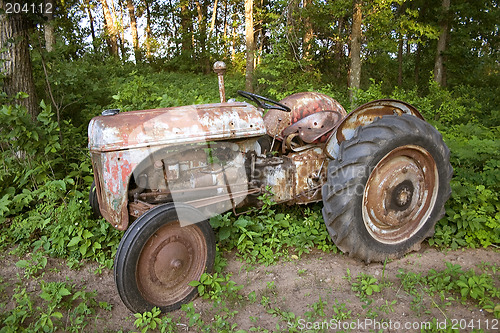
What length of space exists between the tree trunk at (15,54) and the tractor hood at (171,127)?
236cm

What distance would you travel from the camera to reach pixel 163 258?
2.52 meters

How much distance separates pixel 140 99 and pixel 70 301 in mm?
3239

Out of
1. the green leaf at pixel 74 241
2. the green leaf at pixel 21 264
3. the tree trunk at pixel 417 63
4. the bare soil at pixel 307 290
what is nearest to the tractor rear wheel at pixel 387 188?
the bare soil at pixel 307 290

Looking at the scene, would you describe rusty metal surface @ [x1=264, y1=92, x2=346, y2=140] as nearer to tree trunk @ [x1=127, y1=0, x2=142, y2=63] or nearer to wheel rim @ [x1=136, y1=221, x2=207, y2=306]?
wheel rim @ [x1=136, y1=221, x2=207, y2=306]

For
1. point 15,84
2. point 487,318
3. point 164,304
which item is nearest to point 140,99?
point 15,84

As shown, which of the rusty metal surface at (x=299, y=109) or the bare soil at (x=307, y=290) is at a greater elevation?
the rusty metal surface at (x=299, y=109)

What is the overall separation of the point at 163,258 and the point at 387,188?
2.01 metres

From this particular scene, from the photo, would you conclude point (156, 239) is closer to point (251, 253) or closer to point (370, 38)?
point (251, 253)

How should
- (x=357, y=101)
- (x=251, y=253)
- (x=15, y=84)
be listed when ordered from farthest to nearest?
(x=357, y=101) < (x=15, y=84) < (x=251, y=253)

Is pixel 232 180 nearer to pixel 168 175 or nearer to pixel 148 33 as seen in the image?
pixel 168 175

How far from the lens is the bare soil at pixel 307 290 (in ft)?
7.74

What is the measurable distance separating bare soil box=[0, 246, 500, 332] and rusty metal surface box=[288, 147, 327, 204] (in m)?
0.56

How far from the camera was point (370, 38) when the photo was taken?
941 centimetres

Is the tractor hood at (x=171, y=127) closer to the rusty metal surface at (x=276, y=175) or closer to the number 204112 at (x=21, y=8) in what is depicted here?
the rusty metal surface at (x=276, y=175)
